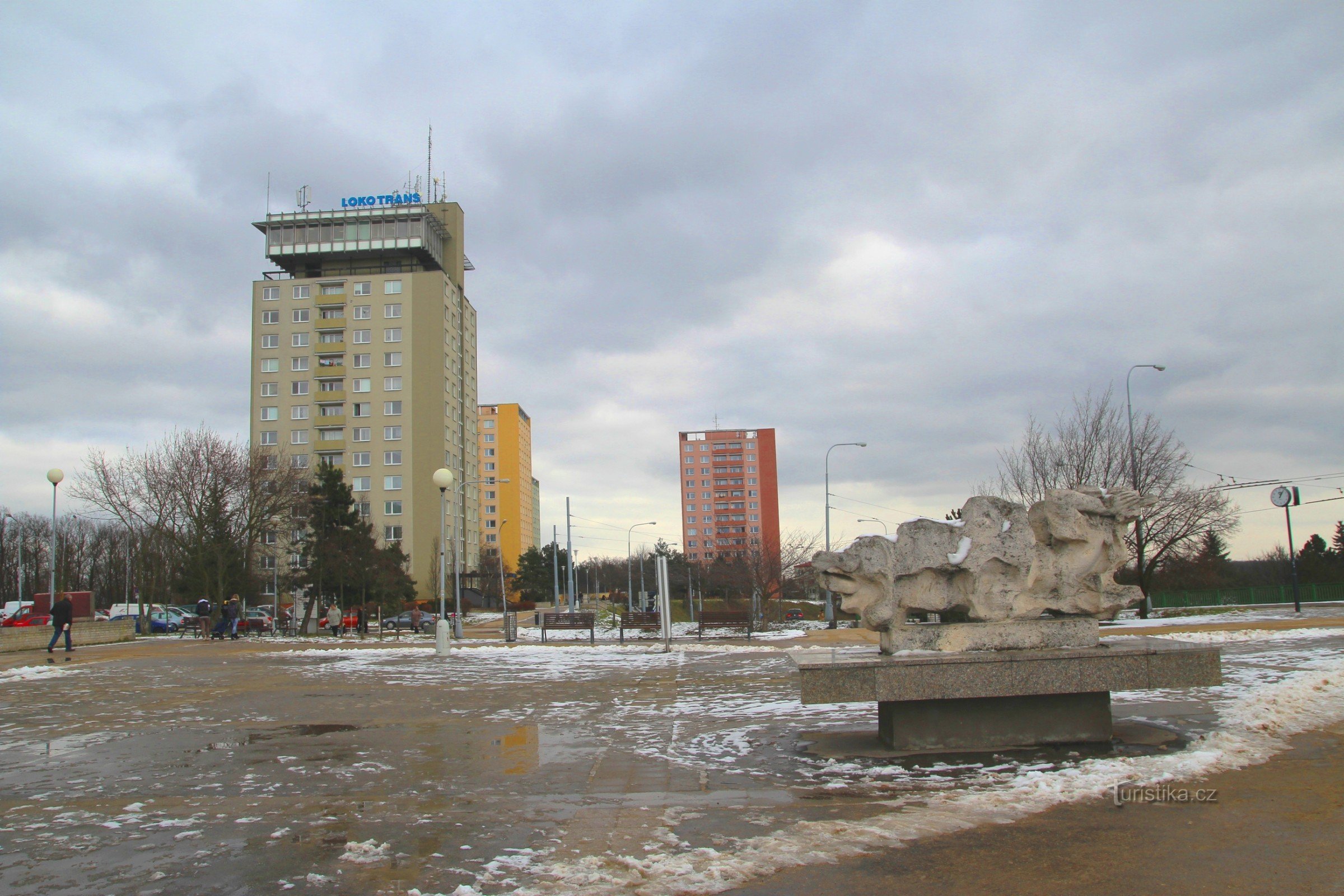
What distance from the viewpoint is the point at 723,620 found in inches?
1179

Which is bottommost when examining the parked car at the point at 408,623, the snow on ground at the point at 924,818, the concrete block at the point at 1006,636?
the parked car at the point at 408,623

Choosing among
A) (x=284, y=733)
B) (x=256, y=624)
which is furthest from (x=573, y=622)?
(x=256, y=624)

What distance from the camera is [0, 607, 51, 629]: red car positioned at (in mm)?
31578

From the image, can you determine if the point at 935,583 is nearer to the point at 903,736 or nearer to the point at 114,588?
the point at 903,736

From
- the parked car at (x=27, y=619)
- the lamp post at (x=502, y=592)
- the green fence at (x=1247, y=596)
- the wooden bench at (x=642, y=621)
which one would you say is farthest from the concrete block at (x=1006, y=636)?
the green fence at (x=1247, y=596)

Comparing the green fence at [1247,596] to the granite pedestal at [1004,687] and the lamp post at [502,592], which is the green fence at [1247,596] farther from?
the granite pedestal at [1004,687]

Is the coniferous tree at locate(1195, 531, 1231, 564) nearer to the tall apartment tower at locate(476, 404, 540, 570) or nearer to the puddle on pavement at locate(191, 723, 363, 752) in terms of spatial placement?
the puddle on pavement at locate(191, 723, 363, 752)

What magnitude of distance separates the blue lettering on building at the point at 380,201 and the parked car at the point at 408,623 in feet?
134

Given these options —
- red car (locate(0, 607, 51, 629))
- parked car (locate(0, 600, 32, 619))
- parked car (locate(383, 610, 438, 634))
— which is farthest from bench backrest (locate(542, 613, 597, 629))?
parked car (locate(0, 600, 32, 619))

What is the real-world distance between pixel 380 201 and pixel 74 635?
60.8 metres

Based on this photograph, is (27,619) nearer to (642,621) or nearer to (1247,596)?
(642,621)

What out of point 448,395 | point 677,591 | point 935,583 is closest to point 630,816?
point 935,583

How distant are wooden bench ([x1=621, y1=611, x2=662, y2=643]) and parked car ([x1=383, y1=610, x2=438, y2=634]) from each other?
9.83m

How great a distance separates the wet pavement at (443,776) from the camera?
5.05 metres
